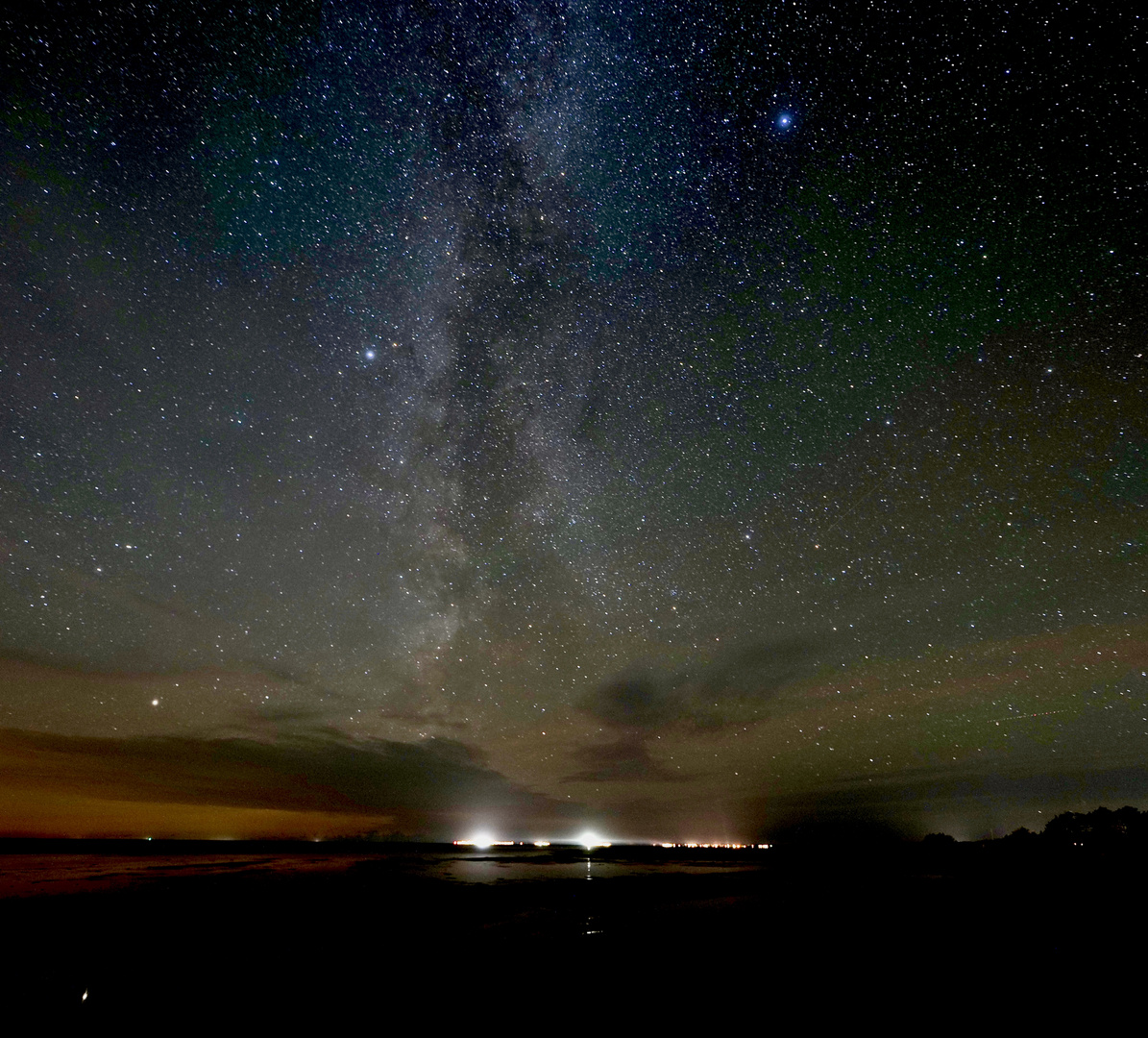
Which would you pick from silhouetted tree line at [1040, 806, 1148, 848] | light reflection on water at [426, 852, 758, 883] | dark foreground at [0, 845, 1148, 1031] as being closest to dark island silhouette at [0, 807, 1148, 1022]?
dark foreground at [0, 845, 1148, 1031]

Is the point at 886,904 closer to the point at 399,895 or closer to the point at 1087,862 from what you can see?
the point at 399,895

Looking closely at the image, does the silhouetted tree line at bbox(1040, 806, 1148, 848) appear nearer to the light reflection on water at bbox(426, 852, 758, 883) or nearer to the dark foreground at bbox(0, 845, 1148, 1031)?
the light reflection on water at bbox(426, 852, 758, 883)

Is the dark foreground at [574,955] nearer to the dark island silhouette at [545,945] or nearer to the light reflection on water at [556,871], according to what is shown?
the dark island silhouette at [545,945]

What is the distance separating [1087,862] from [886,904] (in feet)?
73.4

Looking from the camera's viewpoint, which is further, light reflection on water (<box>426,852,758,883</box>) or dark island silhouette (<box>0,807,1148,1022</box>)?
light reflection on water (<box>426,852,758,883</box>)

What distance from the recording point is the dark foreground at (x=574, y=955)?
24.2ft

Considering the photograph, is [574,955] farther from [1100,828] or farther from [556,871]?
[1100,828]

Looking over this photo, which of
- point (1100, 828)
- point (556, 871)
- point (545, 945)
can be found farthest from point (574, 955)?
point (1100, 828)

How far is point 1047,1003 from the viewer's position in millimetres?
7168

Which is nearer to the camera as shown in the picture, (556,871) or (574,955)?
(574,955)

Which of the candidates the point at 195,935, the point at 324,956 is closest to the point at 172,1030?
the point at 324,956

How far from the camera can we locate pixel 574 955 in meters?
10.2

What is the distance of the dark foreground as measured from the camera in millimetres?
7383

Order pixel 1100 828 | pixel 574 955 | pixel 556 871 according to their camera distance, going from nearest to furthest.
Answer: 1. pixel 574 955
2. pixel 556 871
3. pixel 1100 828
